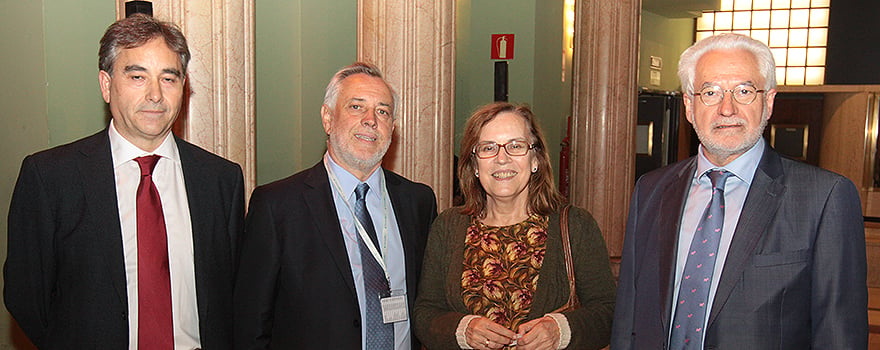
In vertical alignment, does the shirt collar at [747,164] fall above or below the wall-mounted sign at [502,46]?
below

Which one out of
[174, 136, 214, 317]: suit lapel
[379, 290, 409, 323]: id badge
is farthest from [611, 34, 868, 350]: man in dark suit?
[174, 136, 214, 317]: suit lapel

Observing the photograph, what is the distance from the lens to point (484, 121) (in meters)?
2.47

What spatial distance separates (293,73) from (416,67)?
5.99ft

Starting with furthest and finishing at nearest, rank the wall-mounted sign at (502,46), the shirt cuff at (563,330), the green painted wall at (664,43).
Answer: the green painted wall at (664,43), the wall-mounted sign at (502,46), the shirt cuff at (563,330)

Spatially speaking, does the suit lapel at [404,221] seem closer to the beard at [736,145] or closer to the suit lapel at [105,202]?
the suit lapel at [105,202]

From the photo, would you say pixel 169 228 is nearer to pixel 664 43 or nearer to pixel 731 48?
pixel 731 48

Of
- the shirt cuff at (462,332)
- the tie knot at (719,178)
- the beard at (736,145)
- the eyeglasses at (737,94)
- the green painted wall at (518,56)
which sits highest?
the green painted wall at (518,56)

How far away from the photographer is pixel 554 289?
2.34 m

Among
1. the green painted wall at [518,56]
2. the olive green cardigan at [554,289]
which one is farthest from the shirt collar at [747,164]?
the green painted wall at [518,56]

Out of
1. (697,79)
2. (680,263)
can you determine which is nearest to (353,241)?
(680,263)

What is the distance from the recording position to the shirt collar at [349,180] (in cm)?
257

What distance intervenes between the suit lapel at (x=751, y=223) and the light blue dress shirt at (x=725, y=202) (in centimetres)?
3

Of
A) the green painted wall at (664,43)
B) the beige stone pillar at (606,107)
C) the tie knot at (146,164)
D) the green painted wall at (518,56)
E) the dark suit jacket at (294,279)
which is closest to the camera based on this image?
the tie knot at (146,164)

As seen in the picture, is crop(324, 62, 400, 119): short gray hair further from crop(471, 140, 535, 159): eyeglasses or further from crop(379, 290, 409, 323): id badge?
crop(379, 290, 409, 323): id badge
